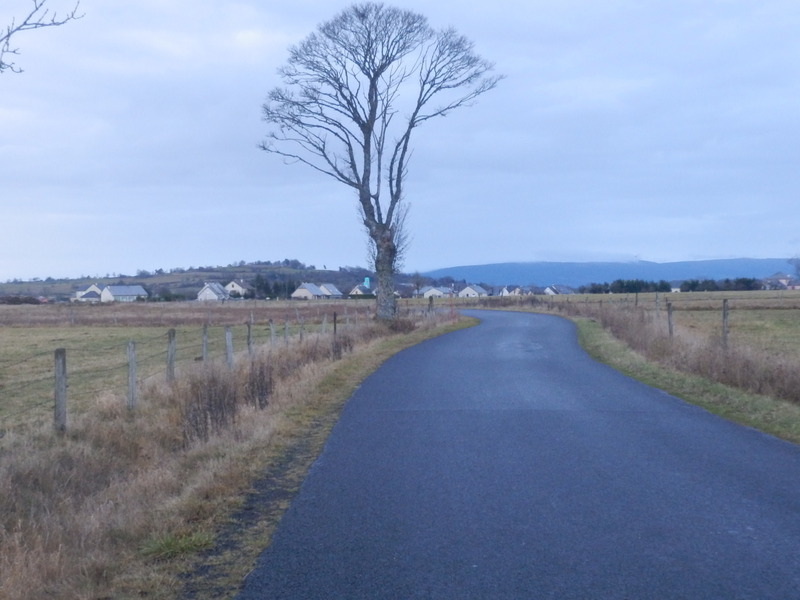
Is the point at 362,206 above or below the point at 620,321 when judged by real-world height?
above

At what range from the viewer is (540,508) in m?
7.44

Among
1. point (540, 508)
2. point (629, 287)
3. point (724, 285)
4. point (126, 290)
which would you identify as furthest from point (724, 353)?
point (126, 290)

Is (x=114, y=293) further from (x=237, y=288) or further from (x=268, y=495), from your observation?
(x=268, y=495)

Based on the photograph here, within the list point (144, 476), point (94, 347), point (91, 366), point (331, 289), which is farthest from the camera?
point (331, 289)

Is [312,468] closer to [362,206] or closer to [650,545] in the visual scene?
[650,545]

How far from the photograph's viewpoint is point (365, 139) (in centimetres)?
3556

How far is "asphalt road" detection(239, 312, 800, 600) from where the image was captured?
5.64 meters

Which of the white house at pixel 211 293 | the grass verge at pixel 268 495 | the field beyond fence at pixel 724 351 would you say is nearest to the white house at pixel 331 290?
the white house at pixel 211 293

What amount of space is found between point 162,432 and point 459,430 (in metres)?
4.40

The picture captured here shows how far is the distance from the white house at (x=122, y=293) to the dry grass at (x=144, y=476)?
117 m

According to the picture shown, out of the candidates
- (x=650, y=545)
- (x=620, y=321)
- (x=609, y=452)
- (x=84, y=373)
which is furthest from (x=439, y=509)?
(x=620, y=321)

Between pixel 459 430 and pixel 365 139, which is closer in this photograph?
pixel 459 430

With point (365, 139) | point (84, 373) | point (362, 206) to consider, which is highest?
point (365, 139)

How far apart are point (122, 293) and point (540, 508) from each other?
132 m
